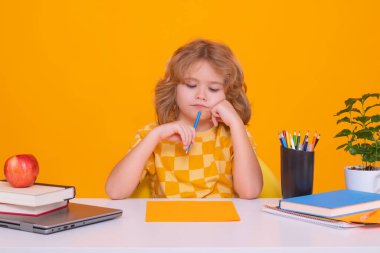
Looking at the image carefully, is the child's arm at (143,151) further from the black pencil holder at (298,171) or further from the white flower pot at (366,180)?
the white flower pot at (366,180)

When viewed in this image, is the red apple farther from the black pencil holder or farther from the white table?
the black pencil holder

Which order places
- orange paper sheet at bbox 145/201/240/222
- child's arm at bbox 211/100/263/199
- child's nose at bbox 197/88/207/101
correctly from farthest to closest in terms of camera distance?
child's nose at bbox 197/88/207/101 < child's arm at bbox 211/100/263/199 < orange paper sheet at bbox 145/201/240/222

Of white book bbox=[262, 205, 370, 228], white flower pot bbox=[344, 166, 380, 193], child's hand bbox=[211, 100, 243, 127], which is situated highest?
child's hand bbox=[211, 100, 243, 127]

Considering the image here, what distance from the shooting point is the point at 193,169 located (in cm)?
194

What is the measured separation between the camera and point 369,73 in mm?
3104

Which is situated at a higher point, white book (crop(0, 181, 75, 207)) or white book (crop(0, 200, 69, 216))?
white book (crop(0, 181, 75, 207))

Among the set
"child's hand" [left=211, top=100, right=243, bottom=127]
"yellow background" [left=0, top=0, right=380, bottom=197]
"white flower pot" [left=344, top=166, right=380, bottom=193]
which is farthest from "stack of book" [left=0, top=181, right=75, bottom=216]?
"yellow background" [left=0, top=0, right=380, bottom=197]

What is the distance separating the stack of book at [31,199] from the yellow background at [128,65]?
169cm

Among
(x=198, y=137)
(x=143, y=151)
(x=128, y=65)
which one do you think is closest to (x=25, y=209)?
(x=143, y=151)

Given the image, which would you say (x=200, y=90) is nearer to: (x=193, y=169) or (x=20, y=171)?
(x=193, y=169)

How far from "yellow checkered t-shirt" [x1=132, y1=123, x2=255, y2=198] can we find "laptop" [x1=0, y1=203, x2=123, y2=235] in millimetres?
551

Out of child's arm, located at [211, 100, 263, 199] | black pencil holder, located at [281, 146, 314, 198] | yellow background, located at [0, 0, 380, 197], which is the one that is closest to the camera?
black pencil holder, located at [281, 146, 314, 198]

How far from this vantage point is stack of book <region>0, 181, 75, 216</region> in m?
1.28

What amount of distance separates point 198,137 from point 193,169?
4.4 inches
